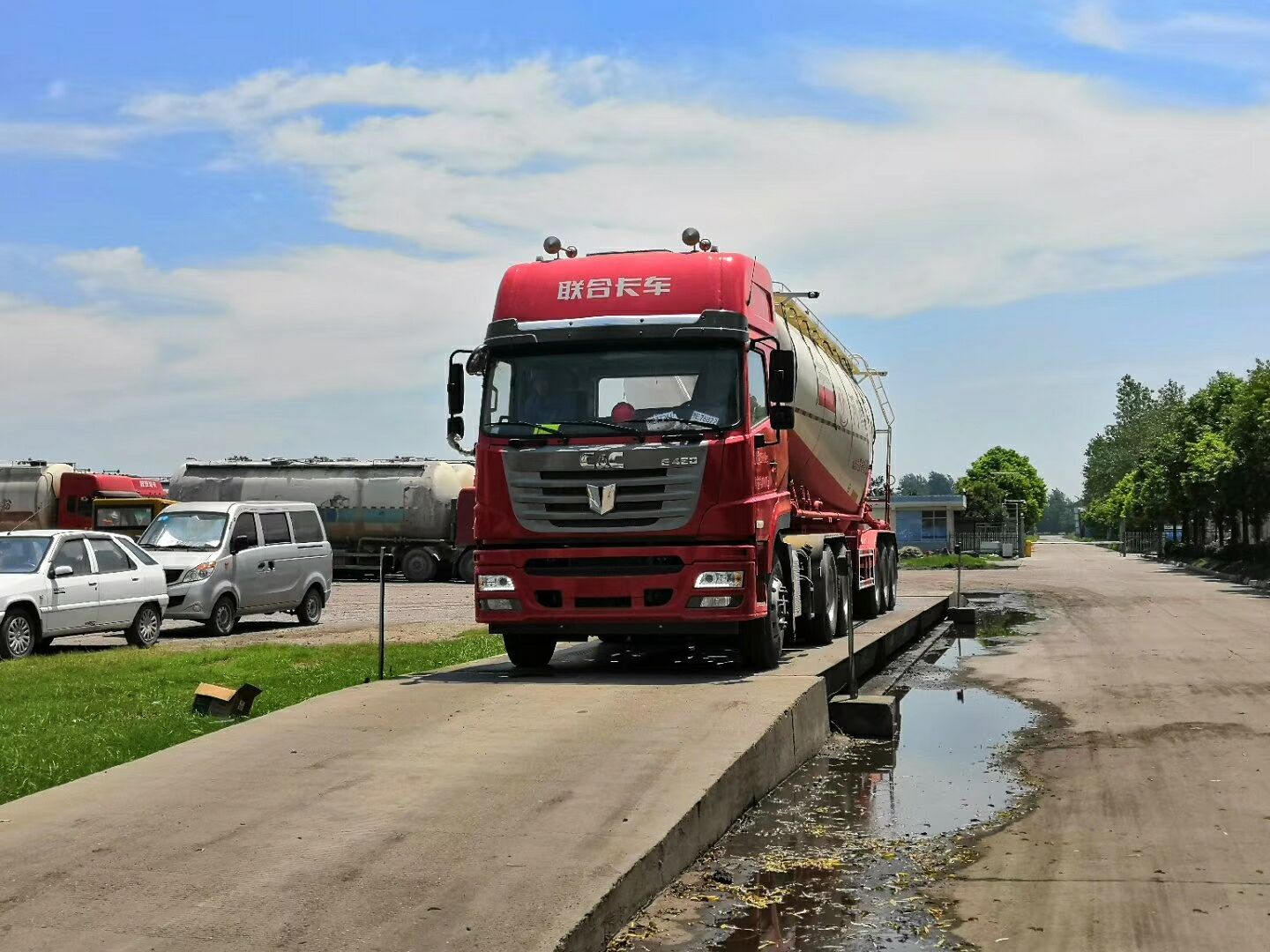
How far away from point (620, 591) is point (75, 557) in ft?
29.6

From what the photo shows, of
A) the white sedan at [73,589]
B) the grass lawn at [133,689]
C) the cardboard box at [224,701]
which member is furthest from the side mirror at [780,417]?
the white sedan at [73,589]

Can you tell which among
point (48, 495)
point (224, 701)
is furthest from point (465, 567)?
point (224, 701)

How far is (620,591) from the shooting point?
12492 mm

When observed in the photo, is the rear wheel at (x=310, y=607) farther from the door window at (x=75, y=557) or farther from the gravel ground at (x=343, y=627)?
the door window at (x=75, y=557)

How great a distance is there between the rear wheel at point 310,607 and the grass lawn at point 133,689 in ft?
14.9

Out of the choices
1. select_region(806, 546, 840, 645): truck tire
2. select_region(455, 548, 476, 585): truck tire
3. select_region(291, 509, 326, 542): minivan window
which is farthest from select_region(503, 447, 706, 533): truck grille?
select_region(455, 548, 476, 585): truck tire

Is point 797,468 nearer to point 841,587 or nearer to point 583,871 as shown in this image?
point 841,587

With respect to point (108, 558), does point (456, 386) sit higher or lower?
higher

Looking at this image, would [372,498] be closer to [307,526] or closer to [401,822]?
[307,526]

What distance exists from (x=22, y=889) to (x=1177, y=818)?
19.7ft

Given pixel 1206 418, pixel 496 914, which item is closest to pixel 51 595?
pixel 496 914

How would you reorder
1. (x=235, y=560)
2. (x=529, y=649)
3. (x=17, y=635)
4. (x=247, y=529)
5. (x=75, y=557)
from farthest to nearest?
(x=247, y=529)
(x=235, y=560)
(x=75, y=557)
(x=17, y=635)
(x=529, y=649)

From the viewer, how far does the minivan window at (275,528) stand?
75.2 ft

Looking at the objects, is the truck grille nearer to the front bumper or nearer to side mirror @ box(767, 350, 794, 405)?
Result: the front bumper
